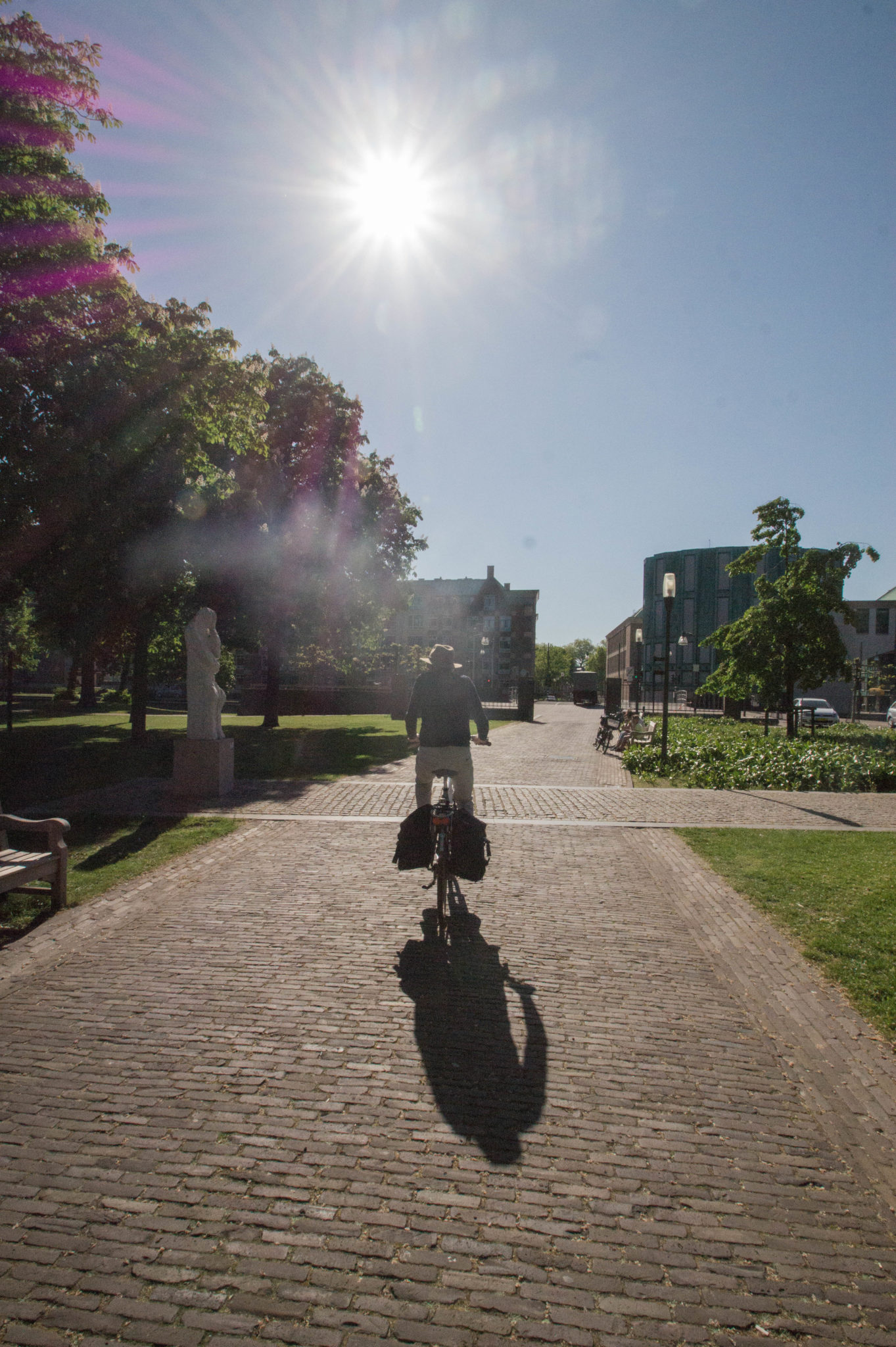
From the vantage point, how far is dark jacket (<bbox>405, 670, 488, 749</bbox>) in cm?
584

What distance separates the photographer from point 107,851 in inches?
321

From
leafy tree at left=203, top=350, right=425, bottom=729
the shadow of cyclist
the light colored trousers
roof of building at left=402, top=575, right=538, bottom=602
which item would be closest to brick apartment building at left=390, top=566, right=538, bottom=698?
roof of building at left=402, top=575, right=538, bottom=602

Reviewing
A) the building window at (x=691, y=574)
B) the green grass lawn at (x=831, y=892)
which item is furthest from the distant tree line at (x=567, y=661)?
the green grass lawn at (x=831, y=892)

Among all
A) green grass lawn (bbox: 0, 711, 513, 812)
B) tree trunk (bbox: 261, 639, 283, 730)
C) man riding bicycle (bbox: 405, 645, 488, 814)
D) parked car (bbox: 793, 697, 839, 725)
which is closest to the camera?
man riding bicycle (bbox: 405, 645, 488, 814)

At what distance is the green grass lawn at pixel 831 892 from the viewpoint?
4.79 metres

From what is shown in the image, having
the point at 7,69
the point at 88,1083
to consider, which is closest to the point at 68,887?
the point at 88,1083

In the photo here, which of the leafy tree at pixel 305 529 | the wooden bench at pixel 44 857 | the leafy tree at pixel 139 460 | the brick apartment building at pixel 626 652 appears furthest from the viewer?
the brick apartment building at pixel 626 652

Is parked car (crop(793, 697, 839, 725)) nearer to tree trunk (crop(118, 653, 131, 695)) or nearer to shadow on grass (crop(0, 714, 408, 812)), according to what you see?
shadow on grass (crop(0, 714, 408, 812))

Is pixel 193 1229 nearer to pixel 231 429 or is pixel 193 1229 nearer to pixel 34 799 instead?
pixel 34 799

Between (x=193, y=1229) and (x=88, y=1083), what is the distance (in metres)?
1.20

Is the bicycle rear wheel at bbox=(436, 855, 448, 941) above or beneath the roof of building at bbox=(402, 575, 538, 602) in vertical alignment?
beneath

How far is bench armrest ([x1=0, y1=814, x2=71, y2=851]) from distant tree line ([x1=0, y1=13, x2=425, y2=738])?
9490 millimetres

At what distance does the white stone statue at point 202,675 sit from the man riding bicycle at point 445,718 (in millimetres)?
6447

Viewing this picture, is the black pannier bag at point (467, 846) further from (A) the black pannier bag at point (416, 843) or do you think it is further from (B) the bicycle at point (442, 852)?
(A) the black pannier bag at point (416, 843)
